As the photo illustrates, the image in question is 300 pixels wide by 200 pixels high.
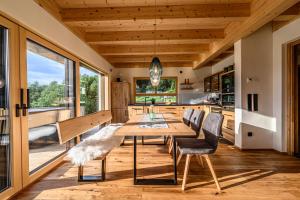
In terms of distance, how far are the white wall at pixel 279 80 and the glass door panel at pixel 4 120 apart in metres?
4.35

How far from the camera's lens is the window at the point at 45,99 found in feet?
8.52

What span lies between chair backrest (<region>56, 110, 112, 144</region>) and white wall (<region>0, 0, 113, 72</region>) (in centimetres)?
124

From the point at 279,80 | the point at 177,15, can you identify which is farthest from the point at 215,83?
the point at 177,15

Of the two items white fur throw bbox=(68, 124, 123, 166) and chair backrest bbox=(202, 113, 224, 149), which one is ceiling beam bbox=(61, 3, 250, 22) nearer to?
chair backrest bbox=(202, 113, 224, 149)

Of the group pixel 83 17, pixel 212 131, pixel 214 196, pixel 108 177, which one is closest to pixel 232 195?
pixel 214 196

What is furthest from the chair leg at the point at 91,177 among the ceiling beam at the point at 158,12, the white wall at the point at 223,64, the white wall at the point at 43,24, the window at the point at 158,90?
the window at the point at 158,90

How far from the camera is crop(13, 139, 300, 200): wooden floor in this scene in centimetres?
219

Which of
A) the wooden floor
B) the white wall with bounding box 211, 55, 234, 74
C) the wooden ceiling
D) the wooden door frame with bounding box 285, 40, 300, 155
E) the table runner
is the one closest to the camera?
the wooden floor

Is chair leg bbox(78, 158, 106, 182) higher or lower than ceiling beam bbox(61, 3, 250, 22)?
lower

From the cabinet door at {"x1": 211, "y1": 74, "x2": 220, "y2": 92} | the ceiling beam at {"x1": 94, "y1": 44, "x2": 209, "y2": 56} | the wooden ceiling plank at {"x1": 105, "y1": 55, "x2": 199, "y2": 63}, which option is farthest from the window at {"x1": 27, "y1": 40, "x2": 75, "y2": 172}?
the cabinet door at {"x1": 211, "y1": 74, "x2": 220, "y2": 92}

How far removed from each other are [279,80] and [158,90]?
173 inches

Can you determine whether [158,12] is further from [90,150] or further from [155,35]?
[90,150]

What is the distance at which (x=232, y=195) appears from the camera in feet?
7.13

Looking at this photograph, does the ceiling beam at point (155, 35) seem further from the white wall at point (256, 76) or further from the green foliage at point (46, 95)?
the green foliage at point (46, 95)
